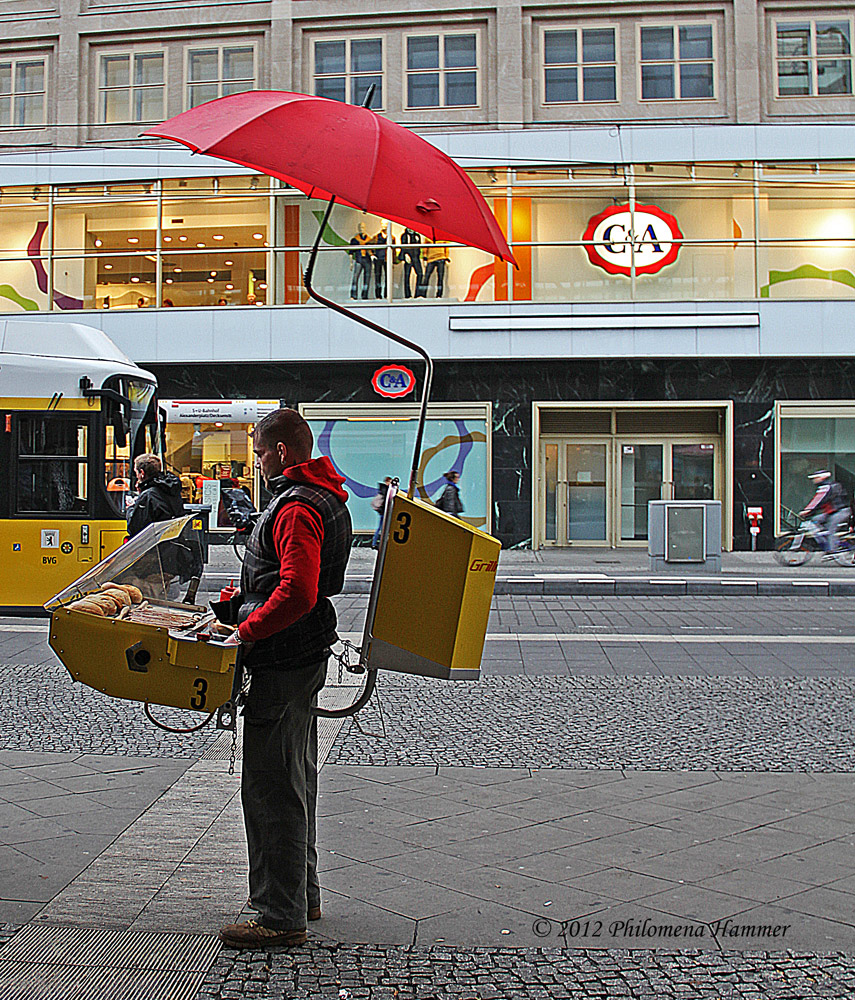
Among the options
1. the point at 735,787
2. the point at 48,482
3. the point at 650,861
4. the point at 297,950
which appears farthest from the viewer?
the point at 48,482

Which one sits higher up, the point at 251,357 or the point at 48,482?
the point at 251,357

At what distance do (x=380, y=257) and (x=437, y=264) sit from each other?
4.22 ft

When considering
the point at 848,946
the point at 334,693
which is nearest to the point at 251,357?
the point at 334,693

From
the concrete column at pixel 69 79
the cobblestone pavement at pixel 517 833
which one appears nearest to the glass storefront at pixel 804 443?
the cobblestone pavement at pixel 517 833

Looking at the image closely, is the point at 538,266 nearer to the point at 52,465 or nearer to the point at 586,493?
the point at 586,493

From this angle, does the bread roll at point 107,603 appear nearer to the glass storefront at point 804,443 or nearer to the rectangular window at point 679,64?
the glass storefront at point 804,443

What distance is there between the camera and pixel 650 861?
433 cm

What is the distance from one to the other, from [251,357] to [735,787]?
17.9 m

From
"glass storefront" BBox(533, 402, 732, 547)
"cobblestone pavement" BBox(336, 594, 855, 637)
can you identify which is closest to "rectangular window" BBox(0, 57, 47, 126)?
"glass storefront" BBox(533, 402, 732, 547)

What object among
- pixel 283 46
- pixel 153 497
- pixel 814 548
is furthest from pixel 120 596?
pixel 283 46

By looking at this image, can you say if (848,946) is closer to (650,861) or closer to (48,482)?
(650,861)

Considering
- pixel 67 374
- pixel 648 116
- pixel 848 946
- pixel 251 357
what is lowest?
pixel 848 946

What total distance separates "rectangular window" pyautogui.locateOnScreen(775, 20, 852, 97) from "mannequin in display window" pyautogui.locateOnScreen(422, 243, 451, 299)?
781 cm

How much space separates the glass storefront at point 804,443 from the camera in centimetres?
2123
